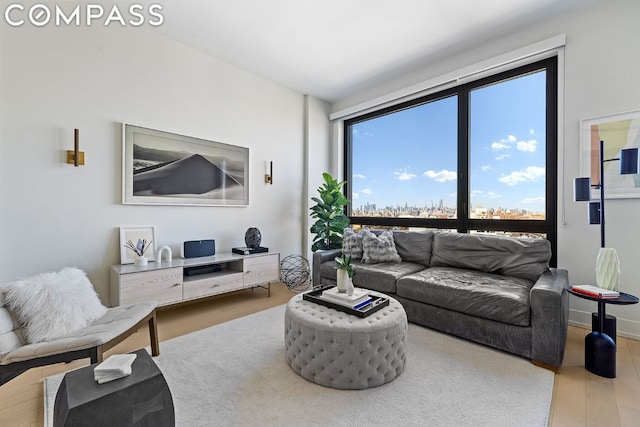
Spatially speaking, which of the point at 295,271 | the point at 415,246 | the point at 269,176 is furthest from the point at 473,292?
the point at 269,176

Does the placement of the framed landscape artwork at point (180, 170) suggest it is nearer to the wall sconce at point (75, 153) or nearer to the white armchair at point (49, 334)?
the wall sconce at point (75, 153)

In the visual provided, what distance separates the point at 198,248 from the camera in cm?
320

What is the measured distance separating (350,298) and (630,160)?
7.06ft

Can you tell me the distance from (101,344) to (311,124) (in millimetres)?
3852

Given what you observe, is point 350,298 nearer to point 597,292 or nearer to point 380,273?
point 380,273

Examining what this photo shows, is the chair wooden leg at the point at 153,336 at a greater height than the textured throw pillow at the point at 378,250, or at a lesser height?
lesser

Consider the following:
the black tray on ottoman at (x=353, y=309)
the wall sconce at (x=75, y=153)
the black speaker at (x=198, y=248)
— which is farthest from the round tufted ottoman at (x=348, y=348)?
the wall sconce at (x=75, y=153)

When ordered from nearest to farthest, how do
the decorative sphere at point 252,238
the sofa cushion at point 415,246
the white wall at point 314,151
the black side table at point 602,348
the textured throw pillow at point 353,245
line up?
the black side table at point 602,348, the sofa cushion at point 415,246, the textured throw pillow at point 353,245, the decorative sphere at point 252,238, the white wall at point 314,151

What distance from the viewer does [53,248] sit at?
96.5 inches

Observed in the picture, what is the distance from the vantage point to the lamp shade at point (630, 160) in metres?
1.93

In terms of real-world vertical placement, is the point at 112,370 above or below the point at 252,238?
below

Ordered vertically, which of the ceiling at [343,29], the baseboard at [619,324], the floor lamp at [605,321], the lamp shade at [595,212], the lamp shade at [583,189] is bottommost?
the baseboard at [619,324]

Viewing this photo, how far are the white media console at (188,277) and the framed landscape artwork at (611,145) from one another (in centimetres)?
333

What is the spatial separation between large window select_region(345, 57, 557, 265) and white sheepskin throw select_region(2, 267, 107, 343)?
11.6 ft
